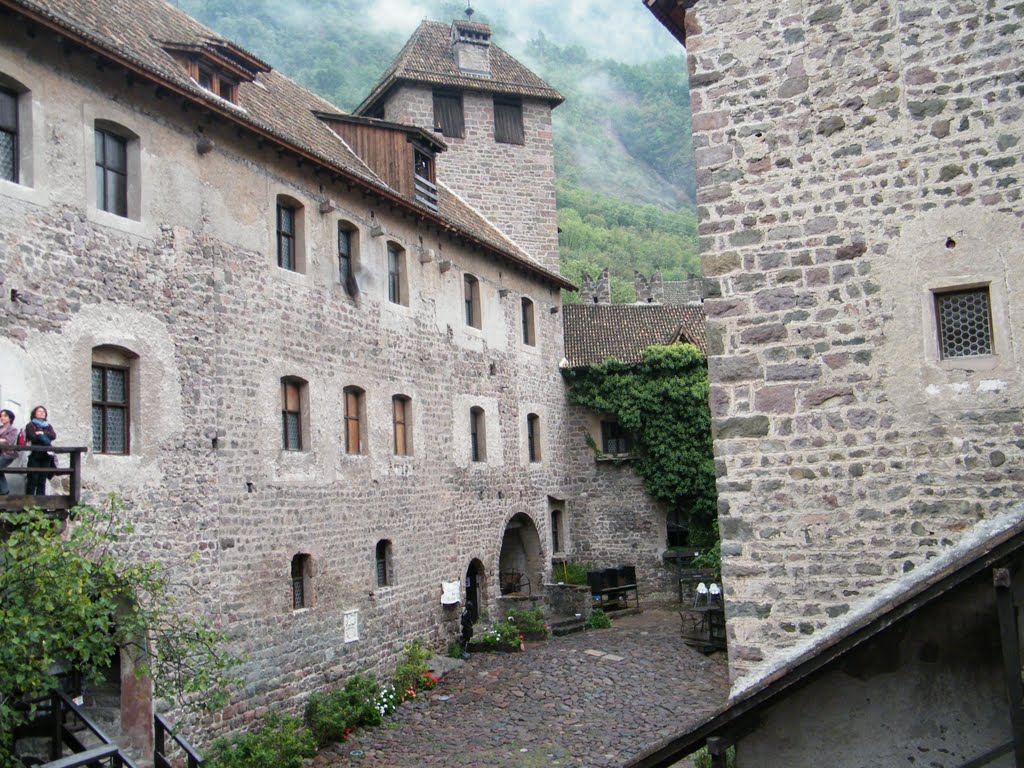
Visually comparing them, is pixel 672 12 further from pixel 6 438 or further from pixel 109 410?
pixel 109 410

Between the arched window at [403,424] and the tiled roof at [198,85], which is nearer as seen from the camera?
the tiled roof at [198,85]

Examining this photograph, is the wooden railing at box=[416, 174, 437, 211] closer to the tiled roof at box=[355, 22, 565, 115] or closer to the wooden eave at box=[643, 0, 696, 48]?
the tiled roof at box=[355, 22, 565, 115]

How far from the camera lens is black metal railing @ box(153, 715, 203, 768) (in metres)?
10.7

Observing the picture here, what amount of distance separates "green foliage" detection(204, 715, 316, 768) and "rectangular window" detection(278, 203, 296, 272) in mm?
6968

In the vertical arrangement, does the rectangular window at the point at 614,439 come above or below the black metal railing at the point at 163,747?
above

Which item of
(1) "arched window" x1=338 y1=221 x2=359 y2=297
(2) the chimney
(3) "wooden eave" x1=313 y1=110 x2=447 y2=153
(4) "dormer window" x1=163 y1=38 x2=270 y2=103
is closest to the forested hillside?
(2) the chimney

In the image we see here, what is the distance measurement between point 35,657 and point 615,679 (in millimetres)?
11316

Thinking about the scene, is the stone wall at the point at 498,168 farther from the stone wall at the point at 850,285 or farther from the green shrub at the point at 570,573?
the stone wall at the point at 850,285

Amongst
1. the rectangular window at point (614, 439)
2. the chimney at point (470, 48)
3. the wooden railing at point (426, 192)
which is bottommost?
the rectangular window at point (614, 439)

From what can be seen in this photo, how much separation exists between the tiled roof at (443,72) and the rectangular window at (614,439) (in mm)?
9243

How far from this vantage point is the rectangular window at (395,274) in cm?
1908

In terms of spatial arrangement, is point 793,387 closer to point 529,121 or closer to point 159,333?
point 159,333

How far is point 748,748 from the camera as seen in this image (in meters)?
6.93

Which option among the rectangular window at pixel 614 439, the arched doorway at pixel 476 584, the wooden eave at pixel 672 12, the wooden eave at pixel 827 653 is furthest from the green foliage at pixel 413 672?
the wooden eave at pixel 672 12
